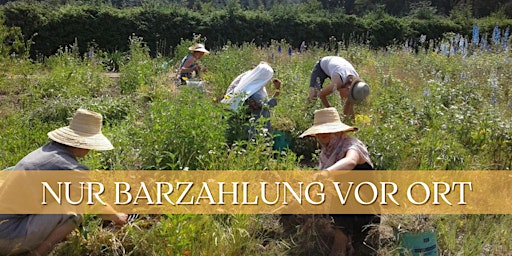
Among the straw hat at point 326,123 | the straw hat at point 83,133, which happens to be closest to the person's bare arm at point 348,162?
the straw hat at point 326,123

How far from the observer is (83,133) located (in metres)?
2.85

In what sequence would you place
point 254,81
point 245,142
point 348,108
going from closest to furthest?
point 245,142, point 254,81, point 348,108

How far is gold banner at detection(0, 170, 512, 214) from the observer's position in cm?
265

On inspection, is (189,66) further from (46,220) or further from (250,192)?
(46,220)

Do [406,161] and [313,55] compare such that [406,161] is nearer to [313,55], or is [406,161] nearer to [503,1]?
[313,55]

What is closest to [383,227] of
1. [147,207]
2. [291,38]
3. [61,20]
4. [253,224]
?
[253,224]

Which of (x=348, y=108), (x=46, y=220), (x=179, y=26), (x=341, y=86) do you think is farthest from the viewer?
(x=179, y=26)

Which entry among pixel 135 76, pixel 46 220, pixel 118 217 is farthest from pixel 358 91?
pixel 135 76

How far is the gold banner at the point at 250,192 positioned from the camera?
2.65m

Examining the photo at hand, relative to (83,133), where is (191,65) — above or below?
below

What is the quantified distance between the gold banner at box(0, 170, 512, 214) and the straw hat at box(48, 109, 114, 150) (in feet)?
0.61

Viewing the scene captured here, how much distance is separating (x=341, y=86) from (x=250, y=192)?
8.08ft

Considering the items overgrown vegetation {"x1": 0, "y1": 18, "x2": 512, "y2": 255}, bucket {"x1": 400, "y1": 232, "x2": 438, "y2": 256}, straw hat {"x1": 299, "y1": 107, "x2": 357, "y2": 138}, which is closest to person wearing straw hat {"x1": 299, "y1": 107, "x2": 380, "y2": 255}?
straw hat {"x1": 299, "y1": 107, "x2": 357, "y2": 138}

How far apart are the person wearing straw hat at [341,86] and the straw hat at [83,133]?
2635mm
